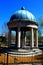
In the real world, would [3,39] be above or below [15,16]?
below

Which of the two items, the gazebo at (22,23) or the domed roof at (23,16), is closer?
the gazebo at (22,23)

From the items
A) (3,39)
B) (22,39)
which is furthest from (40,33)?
(22,39)

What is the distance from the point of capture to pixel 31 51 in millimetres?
24906

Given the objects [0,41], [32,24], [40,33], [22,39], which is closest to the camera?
[32,24]

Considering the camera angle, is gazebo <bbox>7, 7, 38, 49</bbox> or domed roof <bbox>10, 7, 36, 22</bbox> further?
domed roof <bbox>10, 7, 36, 22</bbox>

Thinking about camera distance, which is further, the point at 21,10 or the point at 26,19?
the point at 21,10

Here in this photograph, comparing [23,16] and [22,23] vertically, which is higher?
[23,16]

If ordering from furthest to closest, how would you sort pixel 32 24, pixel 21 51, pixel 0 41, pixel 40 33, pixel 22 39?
pixel 40 33, pixel 0 41, pixel 22 39, pixel 32 24, pixel 21 51

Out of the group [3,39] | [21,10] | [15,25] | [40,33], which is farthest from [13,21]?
[40,33]

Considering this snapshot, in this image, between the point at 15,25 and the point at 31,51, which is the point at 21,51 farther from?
the point at 15,25

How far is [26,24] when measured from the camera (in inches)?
1005

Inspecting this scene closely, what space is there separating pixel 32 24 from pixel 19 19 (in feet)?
7.31

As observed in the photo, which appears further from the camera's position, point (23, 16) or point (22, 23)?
point (23, 16)

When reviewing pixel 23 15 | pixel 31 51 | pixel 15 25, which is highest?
pixel 23 15
